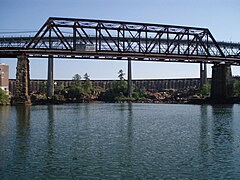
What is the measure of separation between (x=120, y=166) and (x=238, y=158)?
25.9ft

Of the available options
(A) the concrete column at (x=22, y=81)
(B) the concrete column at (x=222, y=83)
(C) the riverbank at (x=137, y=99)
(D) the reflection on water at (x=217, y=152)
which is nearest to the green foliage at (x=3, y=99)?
(A) the concrete column at (x=22, y=81)

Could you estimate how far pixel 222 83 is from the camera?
322ft

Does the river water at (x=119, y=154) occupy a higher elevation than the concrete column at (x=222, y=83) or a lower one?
lower

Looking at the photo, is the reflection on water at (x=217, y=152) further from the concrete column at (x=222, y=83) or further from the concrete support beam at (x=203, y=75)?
the concrete support beam at (x=203, y=75)

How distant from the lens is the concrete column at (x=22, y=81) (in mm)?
78062

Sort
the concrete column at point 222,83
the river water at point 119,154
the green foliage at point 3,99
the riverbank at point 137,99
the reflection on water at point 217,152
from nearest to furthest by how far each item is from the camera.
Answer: the river water at point 119,154 → the reflection on water at point 217,152 → the green foliage at point 3,99 → the concrete column at point 222,83 → the riverbank at point 137,99

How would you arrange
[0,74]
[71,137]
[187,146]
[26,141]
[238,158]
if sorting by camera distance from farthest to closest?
[0,74], [71,137], [26,141], [187,146], [238,158]

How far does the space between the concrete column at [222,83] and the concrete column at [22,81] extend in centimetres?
5441

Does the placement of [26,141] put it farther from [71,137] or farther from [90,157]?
[90,157]

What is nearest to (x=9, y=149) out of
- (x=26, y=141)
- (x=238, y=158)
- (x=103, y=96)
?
(x=26, y=141)

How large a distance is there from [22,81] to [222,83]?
184 ft

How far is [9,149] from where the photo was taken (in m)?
24.4

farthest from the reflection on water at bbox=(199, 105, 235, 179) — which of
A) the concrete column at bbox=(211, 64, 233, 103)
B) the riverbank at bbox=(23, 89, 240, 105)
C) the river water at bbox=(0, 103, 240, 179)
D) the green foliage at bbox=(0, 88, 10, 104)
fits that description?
the riverbank at bbox=(23, 89, 240, 105)

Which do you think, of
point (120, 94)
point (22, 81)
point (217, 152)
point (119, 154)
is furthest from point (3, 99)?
point (120, 94)
